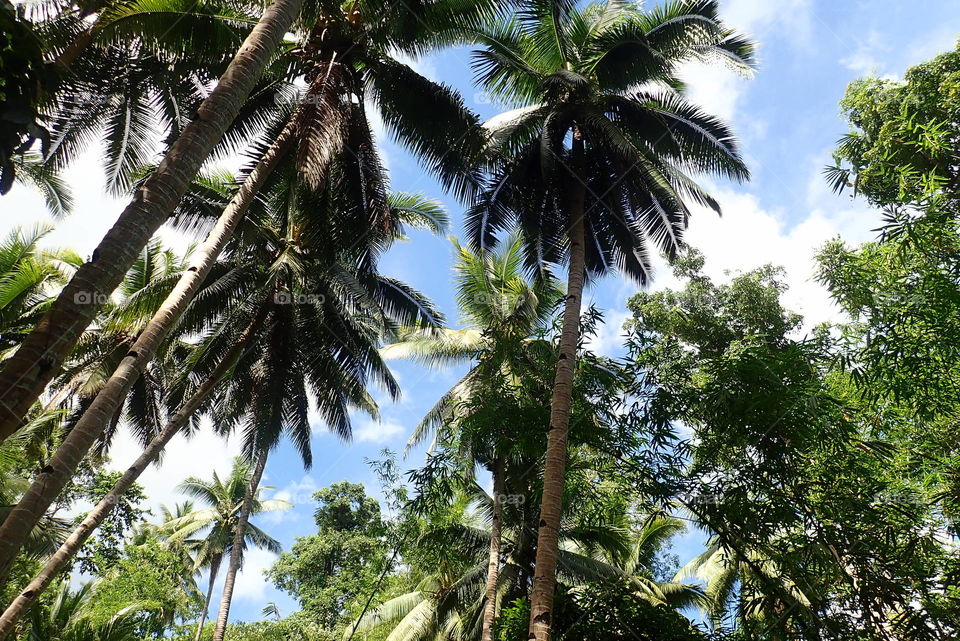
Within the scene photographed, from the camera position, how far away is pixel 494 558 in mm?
12992

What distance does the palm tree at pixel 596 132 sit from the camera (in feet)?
34.3

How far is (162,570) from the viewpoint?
17406 millimetres

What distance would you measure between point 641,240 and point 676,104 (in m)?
2.73

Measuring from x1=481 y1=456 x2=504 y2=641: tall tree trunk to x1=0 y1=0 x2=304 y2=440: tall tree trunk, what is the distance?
28.7ft

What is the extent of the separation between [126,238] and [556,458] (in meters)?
5.70

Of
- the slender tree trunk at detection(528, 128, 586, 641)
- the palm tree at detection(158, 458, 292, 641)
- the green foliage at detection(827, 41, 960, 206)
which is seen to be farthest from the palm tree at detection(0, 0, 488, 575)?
the palm tree at detection(158, 458, 292, 641)

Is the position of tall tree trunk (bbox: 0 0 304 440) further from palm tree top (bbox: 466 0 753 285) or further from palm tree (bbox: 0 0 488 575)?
palm tree top (bbox: 466 0 753 285)

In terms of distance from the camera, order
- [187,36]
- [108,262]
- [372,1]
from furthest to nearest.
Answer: [372,1] → [187,36] → [108,262]

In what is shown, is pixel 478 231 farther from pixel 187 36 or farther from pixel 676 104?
pixel 187 36

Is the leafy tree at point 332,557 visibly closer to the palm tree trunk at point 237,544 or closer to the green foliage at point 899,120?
the palm tree trunk at point 237,544

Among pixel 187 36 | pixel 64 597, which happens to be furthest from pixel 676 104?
pixel 64 597

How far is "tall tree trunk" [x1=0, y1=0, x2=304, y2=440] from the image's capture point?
3.85m

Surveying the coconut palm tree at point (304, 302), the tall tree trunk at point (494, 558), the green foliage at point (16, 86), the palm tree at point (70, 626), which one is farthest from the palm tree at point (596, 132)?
the palm tree at point (70, 626)

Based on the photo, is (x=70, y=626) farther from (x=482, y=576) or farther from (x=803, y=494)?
(x=803, y=494)
